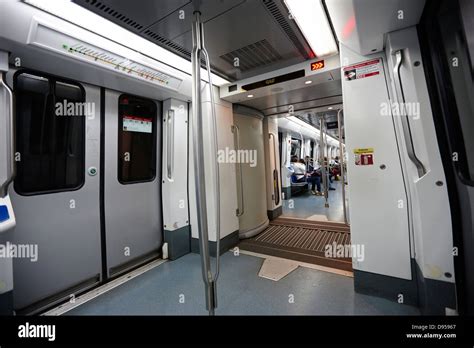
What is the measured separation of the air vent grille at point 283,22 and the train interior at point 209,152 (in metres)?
0.02

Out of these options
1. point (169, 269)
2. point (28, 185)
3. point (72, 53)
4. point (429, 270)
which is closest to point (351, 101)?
point (429, 270)

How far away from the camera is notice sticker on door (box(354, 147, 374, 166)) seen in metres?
2.10

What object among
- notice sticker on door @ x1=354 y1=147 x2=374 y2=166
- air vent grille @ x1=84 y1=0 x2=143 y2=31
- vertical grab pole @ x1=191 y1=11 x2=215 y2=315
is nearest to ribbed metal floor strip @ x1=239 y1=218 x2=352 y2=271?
notice sticker on door @ x1=354 y1=147 x2=374 y2=166

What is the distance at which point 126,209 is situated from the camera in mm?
2838

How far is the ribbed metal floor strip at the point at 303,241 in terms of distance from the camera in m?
2.98

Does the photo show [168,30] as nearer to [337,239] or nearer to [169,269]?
[169,269]

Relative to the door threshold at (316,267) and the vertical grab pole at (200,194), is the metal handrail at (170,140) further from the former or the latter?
the vertical grab pole at (200,194)

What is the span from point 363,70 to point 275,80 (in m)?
1.09

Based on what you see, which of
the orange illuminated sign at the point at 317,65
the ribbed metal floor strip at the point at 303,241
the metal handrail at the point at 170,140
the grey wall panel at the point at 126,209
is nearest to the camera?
the orange illuminated sign at the point at 317,65

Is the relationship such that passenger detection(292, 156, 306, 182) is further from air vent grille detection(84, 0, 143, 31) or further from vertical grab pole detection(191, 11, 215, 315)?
vertical grab pole detection(191, 11, 215, 315)

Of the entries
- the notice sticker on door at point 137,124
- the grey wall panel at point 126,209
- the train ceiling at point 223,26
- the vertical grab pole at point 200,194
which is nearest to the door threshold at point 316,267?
the grey wall panel at point 126,209

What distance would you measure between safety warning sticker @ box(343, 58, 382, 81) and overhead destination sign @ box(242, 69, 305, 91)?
611mm

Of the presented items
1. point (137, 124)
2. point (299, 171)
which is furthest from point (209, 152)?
point (299, 171)

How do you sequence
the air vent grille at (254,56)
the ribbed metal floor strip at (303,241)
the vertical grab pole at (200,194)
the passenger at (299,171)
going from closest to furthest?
the vertical grab pole at (200,194), the air vent grille at (254,56), the ribbed metal floor strip at (303,241), the passenger at (299,171)
